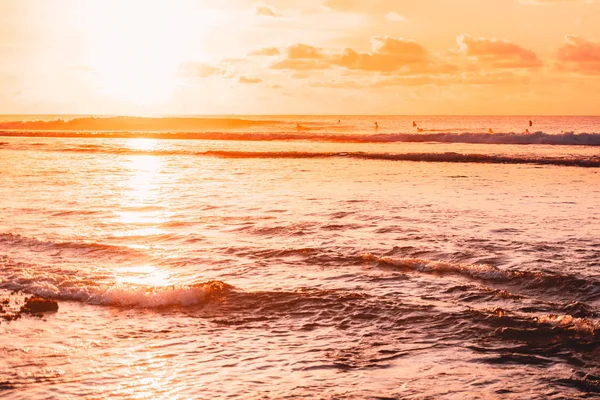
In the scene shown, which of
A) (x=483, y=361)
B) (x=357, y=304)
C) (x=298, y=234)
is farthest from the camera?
(x=298, y=234)

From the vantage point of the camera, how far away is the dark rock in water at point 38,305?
998cm

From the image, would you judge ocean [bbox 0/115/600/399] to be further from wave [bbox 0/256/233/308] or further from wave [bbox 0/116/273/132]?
wave [bbox 0/116/273/132]

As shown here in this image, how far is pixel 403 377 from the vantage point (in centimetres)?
745

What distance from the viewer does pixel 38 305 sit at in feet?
33.0

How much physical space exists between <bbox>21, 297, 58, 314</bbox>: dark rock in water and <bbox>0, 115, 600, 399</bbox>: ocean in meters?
0.15

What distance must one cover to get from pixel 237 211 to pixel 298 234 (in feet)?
12.9

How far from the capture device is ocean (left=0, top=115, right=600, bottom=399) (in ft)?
24.5

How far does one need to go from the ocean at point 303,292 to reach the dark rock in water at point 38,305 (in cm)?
15

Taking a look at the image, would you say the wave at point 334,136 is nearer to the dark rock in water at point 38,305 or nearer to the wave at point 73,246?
the wave at point 73,246

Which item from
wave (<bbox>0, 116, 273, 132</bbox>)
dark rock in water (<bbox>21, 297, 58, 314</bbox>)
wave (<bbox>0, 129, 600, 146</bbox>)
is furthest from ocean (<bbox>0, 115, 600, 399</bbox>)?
wave (<bbox>0, 116, 273, 132</bbox>)

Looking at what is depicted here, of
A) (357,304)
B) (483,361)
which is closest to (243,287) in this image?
(357,304)

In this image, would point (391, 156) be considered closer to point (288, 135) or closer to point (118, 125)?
point (288, 135)

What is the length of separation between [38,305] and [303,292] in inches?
157

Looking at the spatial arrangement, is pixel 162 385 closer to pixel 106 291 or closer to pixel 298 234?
pixel 106 291
